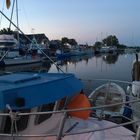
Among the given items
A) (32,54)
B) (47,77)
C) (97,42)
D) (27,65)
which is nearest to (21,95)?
(47,77)

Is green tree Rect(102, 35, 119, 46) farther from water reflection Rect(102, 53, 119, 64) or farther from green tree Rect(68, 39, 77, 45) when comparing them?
water reflection Rect(102, 53, 119, 64)

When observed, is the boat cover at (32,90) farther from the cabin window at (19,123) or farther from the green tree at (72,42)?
the green tree at (72,42)

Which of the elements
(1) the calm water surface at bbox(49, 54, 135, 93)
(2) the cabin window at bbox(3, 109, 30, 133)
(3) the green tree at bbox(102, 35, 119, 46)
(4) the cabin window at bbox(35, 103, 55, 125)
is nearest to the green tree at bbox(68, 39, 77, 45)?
(3) the green tree at bbox(102, 35, 119, 46)

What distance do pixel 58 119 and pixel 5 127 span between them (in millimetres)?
1363

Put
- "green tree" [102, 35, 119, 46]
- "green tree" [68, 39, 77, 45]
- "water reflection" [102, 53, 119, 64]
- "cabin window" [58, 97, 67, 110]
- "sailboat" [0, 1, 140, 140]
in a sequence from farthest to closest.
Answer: "green tree" [102, 35, 119, 46], "green tree" [68, 39, 77, 45], "water reflection" [102, 53, 119, 64], "cabin window" [58, 97, 67, 110], "sailboat" [0, 1, 140, 140]

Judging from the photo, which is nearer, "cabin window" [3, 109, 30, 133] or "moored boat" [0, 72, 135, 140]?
"moored boat" [0, 72, 135, 140]

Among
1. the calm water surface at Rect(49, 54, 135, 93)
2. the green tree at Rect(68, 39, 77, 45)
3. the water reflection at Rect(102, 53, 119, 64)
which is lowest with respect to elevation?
the water reflection at Rect(102, 53, 119, 64)

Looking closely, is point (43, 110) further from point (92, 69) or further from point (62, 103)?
point (92, 69)

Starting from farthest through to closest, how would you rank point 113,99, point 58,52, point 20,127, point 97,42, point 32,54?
point 97,42 → point 58,52 → point 32,54 → point 113,99 → point 20,127

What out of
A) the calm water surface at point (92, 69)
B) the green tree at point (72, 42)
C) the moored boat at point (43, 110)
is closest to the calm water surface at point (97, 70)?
the calm water surface at point (92, 69)

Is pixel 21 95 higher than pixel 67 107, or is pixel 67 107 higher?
pixel 21 95

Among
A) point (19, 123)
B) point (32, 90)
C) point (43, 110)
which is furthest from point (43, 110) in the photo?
point (32, 90)

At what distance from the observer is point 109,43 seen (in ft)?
547

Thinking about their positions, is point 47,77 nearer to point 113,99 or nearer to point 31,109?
point 31,109
